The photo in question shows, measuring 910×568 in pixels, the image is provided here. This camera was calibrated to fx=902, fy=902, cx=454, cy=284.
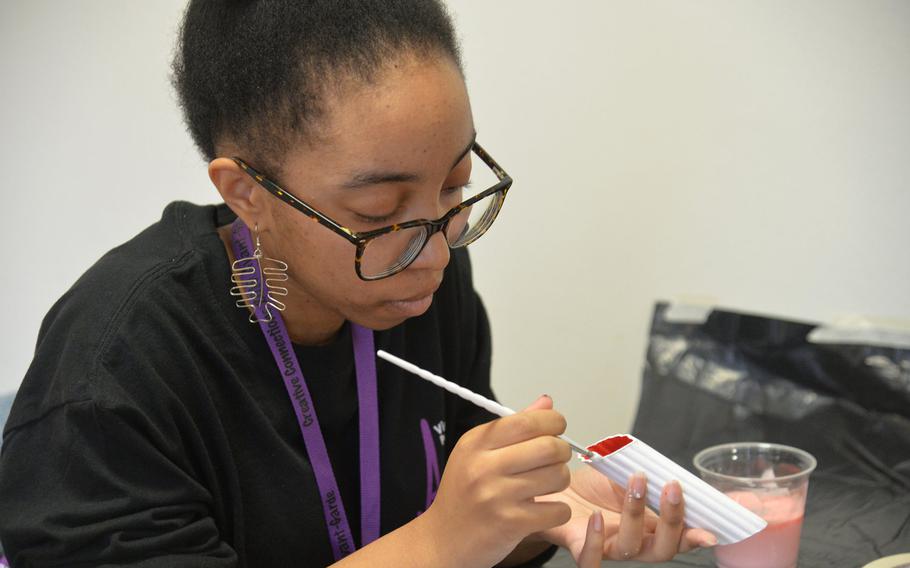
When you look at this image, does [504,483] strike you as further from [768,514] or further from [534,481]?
[768,514]

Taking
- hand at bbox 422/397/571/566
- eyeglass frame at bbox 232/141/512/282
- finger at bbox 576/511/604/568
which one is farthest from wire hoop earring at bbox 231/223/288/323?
finger at bbox 576/511/604/568

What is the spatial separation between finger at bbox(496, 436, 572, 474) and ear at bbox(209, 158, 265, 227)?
0.36 metres

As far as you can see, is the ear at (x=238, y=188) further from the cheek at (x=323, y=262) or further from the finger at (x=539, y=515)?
the finger at (x=539, y=515)

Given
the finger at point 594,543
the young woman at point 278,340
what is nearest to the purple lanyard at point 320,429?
the young woman at point 278,340

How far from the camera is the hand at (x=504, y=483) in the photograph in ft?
2.67

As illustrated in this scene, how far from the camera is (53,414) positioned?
0.84m

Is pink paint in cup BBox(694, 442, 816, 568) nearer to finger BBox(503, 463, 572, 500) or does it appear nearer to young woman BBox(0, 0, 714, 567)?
young woman BBox(0, 0, 714, 567)

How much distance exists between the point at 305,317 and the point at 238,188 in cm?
19

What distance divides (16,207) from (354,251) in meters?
1.00

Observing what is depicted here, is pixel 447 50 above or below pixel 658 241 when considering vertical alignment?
above

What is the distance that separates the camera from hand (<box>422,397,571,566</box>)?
814 millimetres

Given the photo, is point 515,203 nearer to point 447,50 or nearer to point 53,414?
point 447,50

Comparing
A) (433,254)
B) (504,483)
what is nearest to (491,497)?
(504,483)

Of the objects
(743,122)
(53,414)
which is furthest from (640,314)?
(53,414)
